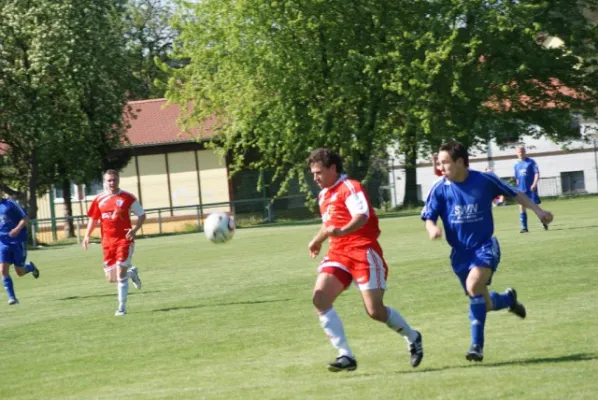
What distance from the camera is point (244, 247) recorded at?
32.2 m

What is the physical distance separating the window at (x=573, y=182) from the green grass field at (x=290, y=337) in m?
42.1

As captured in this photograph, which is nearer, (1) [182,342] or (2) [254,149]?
(1) [182,342]

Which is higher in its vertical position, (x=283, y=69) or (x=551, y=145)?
(x=283, y=69)

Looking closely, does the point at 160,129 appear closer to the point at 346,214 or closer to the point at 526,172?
the point at 526,172

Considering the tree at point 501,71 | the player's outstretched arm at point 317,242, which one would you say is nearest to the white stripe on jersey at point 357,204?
the player's outstretched arm at point 317,242

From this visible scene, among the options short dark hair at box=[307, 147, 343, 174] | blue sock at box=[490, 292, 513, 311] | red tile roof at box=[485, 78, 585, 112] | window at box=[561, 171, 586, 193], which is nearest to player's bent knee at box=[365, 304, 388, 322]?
blue sock at box=[490, 292, 513, 311]

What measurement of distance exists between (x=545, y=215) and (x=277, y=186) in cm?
5183

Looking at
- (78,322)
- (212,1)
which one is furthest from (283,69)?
(78,322)

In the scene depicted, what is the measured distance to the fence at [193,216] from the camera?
49.8 meters

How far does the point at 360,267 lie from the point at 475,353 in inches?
46.6

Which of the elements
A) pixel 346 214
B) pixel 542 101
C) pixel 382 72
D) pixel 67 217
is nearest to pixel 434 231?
pixel 346 214

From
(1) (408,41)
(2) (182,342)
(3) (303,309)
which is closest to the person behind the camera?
(2) (182,342)

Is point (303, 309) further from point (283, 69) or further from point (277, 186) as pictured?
point (277, 186)

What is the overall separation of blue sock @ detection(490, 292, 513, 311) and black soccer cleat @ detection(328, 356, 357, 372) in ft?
4.96
